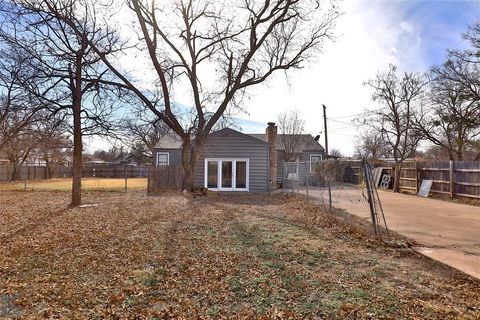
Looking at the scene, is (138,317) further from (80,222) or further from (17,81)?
(17,81)

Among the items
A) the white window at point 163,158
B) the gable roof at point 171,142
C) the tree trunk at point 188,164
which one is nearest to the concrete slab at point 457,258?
the tree trunk at point 188,164

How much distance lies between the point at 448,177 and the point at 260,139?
460 inches

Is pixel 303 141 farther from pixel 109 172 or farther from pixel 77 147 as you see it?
pixel 109 172

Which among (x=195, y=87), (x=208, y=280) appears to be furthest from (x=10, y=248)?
(x=195, y=87)

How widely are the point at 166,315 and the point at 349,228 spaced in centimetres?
580

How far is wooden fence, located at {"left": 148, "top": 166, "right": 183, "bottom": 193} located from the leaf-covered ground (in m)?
11.0

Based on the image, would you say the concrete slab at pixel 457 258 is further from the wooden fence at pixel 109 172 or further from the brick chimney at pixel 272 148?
the wooden fence at pixel 109 172

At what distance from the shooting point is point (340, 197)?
1697 centimetres

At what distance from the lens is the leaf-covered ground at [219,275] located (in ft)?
12.5

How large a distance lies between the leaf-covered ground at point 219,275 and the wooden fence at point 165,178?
1097 cm

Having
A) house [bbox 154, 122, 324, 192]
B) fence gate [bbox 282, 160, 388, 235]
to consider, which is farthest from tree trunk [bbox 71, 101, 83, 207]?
house [bbox 154, 122, 324, 192]

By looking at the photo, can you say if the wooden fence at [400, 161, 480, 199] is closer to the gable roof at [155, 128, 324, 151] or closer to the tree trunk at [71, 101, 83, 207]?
the gable roof at [155, 128, 324, 151]

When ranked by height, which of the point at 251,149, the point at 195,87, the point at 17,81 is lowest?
the point at 251,149

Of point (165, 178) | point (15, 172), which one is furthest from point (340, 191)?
point (15, 172)
